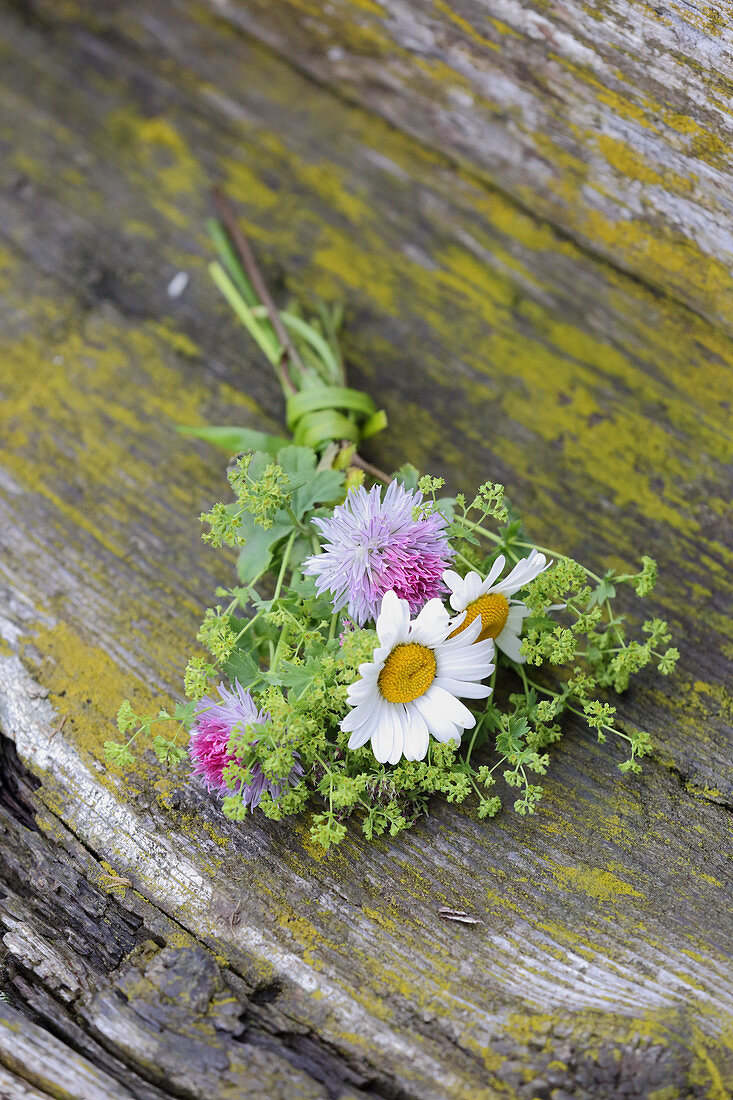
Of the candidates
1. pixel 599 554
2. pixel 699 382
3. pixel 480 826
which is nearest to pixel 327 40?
pixel 699 382

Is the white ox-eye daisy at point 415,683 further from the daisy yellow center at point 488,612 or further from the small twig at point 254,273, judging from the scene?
the small twig at point 254,273

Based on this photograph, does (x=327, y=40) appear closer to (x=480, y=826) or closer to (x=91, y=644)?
(x=91, y=644)

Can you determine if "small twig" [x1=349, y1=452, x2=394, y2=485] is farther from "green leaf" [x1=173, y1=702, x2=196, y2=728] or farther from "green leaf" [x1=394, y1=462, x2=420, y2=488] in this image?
"green leaf" [x1=173, y1=702, x2=196, y2=728]

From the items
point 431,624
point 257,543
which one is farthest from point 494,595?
point 257,543

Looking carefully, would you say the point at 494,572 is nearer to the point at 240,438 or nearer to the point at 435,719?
the point at 435,719

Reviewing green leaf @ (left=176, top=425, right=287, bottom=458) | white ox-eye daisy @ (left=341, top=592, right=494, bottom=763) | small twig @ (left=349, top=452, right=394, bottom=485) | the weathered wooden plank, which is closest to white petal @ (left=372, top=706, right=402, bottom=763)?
white ox-eye daisy @ (left=341, top=592, right=494, bottom=763)

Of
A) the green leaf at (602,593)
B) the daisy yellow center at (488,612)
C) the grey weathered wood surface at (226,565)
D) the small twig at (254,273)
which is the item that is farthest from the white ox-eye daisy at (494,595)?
the small twig at (254,273)
